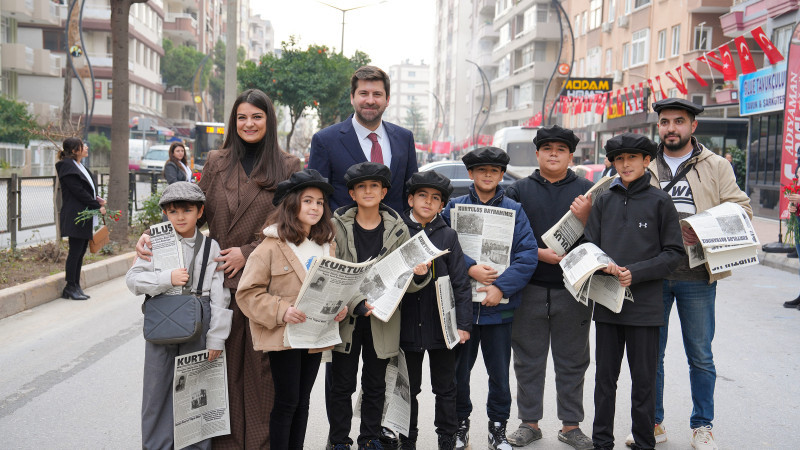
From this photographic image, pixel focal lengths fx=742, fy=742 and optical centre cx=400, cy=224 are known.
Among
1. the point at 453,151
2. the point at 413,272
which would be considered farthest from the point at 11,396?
the point at 453,151

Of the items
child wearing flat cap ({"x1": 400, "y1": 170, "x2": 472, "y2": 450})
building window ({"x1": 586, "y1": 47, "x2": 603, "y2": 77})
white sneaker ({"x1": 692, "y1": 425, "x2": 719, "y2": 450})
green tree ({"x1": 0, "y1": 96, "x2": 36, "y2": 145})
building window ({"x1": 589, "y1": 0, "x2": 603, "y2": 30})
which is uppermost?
building window ({"x1": 589, "y1": 0, "x2": 603, "y2": 30})

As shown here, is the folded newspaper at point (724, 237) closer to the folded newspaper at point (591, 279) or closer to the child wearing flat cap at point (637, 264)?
the child wearing flat cap at point (637, 264)

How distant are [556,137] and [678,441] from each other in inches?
81.4

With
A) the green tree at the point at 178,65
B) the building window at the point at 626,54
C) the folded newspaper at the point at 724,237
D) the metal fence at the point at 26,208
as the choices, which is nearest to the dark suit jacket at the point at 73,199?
the metal fence at the point at 26,208

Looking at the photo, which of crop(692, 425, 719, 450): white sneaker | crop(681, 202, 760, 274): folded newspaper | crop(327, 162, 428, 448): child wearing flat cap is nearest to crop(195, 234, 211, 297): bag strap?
crop(327, 162, 428, 448): child wearing flat cap

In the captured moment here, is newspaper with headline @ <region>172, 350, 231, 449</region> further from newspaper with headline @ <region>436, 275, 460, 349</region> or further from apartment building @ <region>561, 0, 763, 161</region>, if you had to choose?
apartment building @ <region>561, 0, 763, 161</region>

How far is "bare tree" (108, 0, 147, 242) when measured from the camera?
12672mm

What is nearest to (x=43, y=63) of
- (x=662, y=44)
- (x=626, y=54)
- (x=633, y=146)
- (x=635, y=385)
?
(x=626, y=54)

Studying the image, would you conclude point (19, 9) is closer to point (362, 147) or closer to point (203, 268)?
point (362, 147)

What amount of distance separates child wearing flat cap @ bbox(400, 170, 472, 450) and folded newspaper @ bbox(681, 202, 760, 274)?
53.9 inches

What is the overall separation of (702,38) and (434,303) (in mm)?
31465

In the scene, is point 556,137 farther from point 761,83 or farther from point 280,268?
point 761,83

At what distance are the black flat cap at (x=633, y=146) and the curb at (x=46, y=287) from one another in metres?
6.79

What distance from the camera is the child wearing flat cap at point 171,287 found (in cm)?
369
